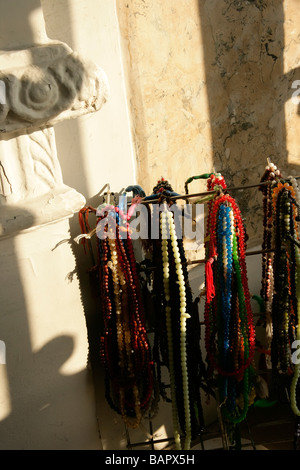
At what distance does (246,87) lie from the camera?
2.08 meters

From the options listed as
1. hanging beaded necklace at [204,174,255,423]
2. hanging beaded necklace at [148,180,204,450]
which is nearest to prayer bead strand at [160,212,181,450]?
hanging beaded necklace at [148,180,204,450]

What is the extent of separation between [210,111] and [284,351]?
0.98 m

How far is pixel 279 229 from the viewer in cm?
156

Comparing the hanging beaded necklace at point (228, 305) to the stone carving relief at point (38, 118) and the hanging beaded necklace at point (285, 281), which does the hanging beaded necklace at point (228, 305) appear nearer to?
the hanging beaded necklace at point (285, 281)

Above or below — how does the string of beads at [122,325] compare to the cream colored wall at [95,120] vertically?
below

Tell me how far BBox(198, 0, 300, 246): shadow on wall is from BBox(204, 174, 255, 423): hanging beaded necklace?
20.6 inches

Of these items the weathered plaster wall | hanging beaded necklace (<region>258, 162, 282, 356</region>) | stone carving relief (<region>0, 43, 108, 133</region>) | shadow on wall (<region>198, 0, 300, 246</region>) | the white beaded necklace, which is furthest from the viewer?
shadow on wall (<region>198, 0, 300, 246</region>)

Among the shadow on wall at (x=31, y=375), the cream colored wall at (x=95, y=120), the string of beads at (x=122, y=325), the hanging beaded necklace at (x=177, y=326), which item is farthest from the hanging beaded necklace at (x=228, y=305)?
the shadow on wall at (x=31, y=375)

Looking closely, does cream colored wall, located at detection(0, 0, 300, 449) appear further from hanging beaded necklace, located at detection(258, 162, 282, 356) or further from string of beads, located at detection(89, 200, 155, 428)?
hanging beaded necklace, located at detection(258, 162, 282, 356)

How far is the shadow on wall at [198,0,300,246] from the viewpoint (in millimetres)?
1975

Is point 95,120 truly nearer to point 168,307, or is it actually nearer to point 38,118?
point 38,118

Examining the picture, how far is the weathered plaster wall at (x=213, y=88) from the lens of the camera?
1.81 meters

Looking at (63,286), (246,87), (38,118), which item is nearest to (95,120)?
(38,118)

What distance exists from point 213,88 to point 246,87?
0.17m
